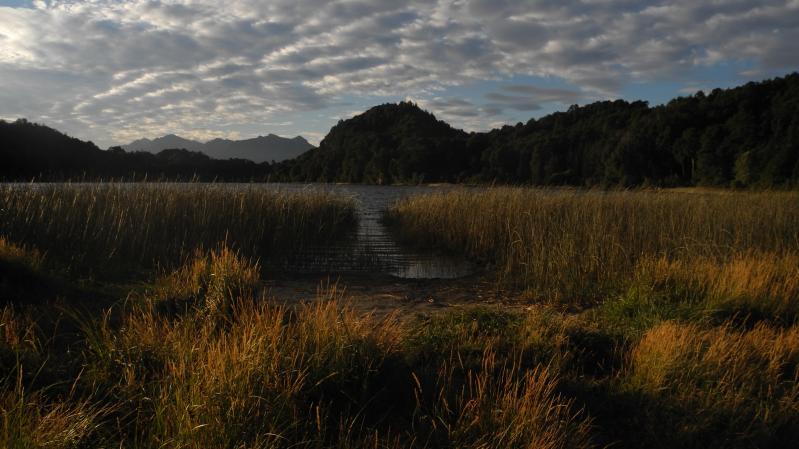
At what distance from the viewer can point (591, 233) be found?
9109 millimetres

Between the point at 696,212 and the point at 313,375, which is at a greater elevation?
the point at 696,212

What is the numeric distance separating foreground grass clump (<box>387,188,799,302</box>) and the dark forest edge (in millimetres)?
10111

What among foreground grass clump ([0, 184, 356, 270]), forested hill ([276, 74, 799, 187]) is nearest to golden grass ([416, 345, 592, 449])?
foreground grass clump ([0, 184, 356, 270])

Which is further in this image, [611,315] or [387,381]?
[611,315]

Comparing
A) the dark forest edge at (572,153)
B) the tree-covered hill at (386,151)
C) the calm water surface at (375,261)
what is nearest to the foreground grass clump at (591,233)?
the calm water surface at (375,261)

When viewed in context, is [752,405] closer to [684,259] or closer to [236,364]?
[236,364]

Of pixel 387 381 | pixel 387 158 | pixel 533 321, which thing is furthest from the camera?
pixel 387 158

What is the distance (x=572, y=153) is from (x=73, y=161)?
1700 inches

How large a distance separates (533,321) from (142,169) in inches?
868

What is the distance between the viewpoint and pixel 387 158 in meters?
71.8

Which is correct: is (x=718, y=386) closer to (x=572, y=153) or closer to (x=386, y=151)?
(x=572, y=153)

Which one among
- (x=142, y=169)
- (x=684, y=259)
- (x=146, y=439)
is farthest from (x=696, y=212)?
(x=142, y=169)

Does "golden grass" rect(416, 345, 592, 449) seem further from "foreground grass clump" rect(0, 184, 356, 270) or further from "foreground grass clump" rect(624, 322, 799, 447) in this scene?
"foreground grass clump" rect(0, 184, 356, 270)

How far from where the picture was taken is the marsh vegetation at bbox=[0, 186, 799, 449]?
2746 mm
